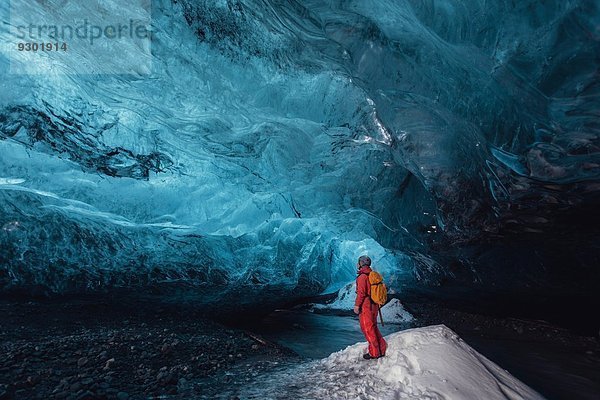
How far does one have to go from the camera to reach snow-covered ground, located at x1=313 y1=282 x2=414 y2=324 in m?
17.4

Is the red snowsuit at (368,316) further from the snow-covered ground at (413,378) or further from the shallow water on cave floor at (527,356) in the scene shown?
the shallow water on cave floor at (527,356)

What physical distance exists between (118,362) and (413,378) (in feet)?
16.4

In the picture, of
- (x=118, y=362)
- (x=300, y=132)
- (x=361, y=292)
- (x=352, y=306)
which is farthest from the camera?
(x=352, y=306)

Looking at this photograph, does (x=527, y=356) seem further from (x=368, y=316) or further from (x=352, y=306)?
(x=352, y=306)

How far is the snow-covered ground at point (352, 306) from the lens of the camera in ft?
57.0

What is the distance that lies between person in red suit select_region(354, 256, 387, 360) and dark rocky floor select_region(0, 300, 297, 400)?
6.93 ft

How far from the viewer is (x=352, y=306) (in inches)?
865

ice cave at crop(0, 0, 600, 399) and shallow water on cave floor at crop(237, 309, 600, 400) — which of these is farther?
shallow water on cave floor at crop(237, 309, 600, 400)

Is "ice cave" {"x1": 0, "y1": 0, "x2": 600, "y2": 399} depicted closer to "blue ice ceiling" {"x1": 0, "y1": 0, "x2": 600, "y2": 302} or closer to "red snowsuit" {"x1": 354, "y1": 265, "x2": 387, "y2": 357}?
"blue ice ceiling" {"x1": 0, "y1": 0, "x2": 600, "y2": 302}

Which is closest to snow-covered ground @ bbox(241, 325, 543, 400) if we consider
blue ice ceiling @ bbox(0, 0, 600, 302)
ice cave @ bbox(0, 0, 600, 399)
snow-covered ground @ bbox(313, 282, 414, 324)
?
ice cave @ bbox(0, 0, 600, 399)

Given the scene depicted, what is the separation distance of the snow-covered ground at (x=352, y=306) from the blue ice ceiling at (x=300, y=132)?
6216 mm

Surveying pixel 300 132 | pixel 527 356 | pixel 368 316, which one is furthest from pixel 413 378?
pixel 527 356

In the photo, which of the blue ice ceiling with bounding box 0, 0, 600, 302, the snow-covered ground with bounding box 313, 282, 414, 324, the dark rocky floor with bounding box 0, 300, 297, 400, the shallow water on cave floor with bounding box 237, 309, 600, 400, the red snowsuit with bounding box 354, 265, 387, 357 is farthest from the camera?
the snow-covered ground with bounding box 313, 282, 414, 324

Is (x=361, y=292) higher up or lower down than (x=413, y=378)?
higher up
